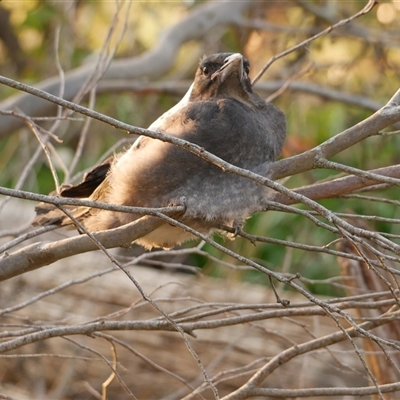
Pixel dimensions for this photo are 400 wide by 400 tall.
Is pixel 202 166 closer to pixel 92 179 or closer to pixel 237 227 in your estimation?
pixel 237 227

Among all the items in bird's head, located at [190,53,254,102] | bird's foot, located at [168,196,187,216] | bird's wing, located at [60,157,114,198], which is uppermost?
bird's head, located at [190,53,254,102]

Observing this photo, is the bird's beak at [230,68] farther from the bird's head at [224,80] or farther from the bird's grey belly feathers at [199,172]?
the bird's grey belly feathers at [199,172]

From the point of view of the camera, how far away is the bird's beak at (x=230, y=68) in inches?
98.7

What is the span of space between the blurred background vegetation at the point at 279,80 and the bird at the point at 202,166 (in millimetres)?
2244

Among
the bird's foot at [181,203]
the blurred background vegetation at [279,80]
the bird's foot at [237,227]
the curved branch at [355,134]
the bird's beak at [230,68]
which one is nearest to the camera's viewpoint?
the curved branch at [355,134]

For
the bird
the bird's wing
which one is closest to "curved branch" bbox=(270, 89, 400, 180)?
the bird

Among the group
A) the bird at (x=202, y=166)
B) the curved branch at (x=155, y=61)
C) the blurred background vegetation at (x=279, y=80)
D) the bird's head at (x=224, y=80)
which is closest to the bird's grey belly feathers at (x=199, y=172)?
the bird at (x=202, y=166)

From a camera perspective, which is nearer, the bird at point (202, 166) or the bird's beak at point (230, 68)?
the bird at point (202, 166)

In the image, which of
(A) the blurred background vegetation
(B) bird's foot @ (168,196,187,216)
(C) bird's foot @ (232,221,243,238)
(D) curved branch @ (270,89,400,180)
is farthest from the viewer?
(A) the blurred background vegetation

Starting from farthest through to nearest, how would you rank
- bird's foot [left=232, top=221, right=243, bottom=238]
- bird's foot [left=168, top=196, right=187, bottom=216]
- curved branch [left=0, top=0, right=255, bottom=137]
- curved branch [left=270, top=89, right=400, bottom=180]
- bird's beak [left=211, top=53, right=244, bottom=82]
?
curved branch [left=0, top=0, right=255, bottom=137], bird's beak [left=211, top=53, right=244, bottom=82], bird's foot [left=232, top=221, right=243, bottom=238], bird's foot [left=168, top=196, right=187, bottom=216], curved branch [left=270, top=89, right=400, bottom=180]

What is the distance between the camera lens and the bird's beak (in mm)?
2506

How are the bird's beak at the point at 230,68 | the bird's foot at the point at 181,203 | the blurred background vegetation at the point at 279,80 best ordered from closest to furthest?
the bird's foot at the point at 181,203 < the bird's beak at the point at 230,68 < the blurred background vegetation at the point at 279,80

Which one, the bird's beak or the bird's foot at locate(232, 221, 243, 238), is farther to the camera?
the bird's beak

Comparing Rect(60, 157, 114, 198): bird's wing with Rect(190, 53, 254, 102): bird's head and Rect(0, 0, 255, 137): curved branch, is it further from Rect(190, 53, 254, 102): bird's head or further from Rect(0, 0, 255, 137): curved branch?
Rect(0, 0, 255, 137): curved branch
